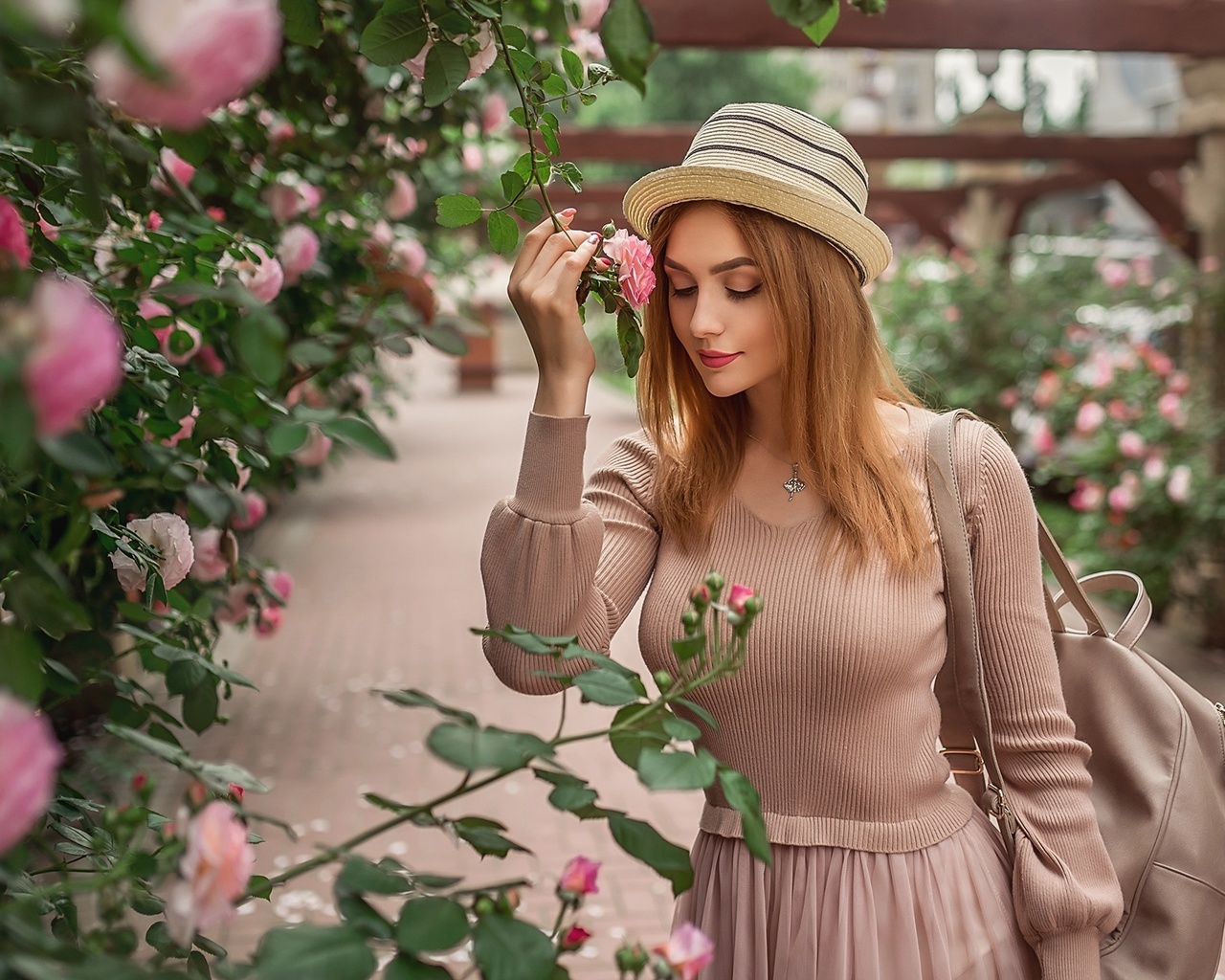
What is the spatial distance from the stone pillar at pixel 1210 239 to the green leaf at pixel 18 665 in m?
6.03

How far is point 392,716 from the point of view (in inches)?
216

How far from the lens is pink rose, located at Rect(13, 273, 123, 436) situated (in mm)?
550

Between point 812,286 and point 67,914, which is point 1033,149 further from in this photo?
point 67,914

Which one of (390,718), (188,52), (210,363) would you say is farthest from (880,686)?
(390,718)

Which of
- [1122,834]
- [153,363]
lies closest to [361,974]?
[153,363]

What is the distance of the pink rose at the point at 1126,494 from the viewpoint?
241 inches

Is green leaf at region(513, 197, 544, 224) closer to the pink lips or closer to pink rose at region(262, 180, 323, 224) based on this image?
the pink lips

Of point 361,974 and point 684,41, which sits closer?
point 361,974

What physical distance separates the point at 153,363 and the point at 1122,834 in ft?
4.59

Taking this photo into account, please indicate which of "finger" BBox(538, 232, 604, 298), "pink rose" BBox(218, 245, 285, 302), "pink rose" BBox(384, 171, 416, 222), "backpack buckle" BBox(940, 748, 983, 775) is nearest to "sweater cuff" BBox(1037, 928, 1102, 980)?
"backpack buckle" BBox(940, 748, 983, 775)

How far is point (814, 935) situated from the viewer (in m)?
1.59

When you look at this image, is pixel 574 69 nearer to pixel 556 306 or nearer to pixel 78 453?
pixel 556 306

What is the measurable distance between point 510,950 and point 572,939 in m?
0.12

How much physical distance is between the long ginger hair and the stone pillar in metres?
4.80
